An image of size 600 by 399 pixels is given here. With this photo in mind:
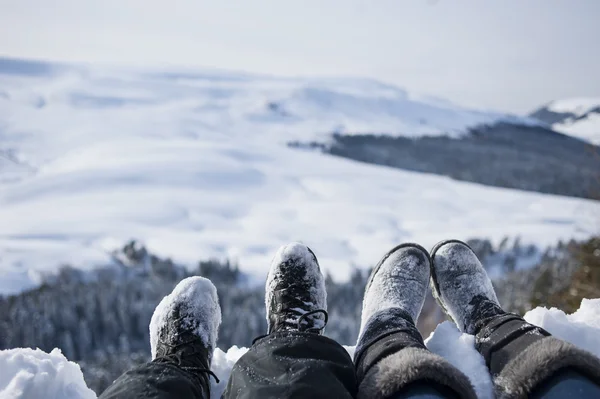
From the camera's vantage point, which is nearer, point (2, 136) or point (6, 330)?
point (6, 330)

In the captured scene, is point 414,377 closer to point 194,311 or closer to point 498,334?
point 498,334

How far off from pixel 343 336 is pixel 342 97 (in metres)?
81.6

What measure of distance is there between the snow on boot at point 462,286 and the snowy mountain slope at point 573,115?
111486mm

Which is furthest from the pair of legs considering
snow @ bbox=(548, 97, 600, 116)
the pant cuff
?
snow @ bbox=(548, 97, 600, 116)

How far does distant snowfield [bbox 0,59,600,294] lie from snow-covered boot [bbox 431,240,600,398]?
4.83 meters

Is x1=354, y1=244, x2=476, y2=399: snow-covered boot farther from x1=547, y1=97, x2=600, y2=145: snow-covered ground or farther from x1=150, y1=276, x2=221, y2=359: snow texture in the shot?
x1=547, y1=97, x2=600, y2=145: snow-covered ground

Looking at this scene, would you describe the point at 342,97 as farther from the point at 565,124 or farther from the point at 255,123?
the point at 565,124

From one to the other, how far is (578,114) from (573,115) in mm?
1660

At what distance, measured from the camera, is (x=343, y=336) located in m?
9.89

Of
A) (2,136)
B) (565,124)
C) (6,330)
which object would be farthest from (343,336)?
(565,124)

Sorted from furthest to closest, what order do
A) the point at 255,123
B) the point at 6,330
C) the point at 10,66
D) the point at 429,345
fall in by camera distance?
the point at 10,66 < the point at 255,123 < the point at 6,330 < the point at 429,345

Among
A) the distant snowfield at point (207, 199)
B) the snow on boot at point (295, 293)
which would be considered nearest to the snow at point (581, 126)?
the distant snowfield at point (207, 199)

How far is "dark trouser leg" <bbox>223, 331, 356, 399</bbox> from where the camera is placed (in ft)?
3.22

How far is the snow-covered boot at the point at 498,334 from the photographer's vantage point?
100cm
